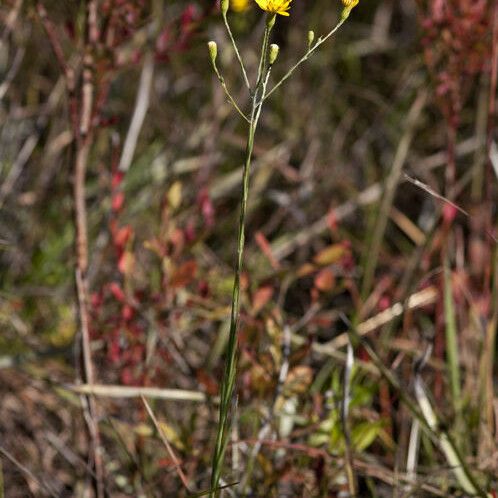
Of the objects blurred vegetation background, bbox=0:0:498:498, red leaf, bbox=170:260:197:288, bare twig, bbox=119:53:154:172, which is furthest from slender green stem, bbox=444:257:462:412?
bare twig, bbox=119:53:154:172

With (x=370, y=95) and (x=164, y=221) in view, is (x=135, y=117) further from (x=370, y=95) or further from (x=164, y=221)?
(x=370, y=95)

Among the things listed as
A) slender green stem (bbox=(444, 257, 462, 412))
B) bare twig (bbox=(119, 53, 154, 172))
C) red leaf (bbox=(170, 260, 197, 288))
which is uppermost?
bare twig (bbox=(119, 53, 154, 172))

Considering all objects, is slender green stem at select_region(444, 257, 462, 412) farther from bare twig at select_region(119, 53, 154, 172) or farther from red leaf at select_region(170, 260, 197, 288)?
bare twig at select_region(119, 53, 154, 172)

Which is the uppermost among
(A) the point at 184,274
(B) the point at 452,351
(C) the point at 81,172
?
(C) the point at 81,172

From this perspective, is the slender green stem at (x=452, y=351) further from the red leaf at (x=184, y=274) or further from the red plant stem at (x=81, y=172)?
the red plant stem at (x=81, y=172)

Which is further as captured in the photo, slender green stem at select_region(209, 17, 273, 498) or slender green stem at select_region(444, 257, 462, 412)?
slender green stem at select_region(444, 257, 462, 412)

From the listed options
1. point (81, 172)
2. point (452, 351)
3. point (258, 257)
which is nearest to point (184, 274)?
point (81, 172)

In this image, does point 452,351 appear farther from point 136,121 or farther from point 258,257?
point 136,121

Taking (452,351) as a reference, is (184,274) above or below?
above
